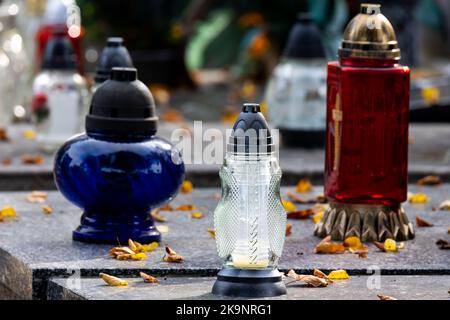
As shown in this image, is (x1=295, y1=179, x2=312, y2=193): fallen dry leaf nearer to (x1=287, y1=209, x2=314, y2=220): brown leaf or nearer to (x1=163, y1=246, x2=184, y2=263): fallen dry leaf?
(x1=287, y1=209, x2=314, y2=220): brown leaf

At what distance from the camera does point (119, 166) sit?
4777 millimetres

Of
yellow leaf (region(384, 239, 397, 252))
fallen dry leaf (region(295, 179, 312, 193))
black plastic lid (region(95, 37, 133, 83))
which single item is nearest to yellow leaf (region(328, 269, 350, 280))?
yellow leaf (region(384, 239, 397, 252))

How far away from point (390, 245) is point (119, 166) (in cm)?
102

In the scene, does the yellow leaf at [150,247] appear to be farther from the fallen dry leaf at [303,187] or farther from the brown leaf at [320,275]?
the fallen dry leaf at [303,187]

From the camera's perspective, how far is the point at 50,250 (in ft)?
15.5

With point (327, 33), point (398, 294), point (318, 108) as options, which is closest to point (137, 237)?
point (398, 294)

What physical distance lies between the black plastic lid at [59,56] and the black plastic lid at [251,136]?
299 centimetres

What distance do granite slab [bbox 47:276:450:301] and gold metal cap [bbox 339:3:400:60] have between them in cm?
94

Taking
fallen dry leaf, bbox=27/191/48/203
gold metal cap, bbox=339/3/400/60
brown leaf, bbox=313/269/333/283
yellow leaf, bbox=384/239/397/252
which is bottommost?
fallen dry leaf, bbox=27/191/48/203

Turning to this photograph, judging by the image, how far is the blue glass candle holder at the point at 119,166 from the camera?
4.77 m

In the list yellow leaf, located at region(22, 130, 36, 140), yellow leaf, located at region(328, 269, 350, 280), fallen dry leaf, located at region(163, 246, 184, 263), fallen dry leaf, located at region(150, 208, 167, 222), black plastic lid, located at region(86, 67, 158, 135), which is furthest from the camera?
yellow leaf, located at region(22, 130, 36, 140)

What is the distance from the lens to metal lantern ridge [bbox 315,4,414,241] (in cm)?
495
